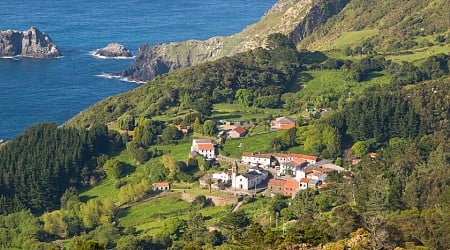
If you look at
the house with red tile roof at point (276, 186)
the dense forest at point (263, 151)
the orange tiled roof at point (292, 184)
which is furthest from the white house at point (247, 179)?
the orange tiled roof at point (292, 184)

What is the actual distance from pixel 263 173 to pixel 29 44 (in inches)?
3548

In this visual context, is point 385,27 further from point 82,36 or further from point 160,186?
point 82,36

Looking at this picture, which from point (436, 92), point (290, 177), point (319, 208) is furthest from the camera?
point (436, 92)

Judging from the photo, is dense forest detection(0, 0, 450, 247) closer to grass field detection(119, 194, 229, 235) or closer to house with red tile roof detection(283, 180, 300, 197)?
grass field detection(119, 194, 229, 235)

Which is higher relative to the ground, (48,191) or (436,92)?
(436,92)

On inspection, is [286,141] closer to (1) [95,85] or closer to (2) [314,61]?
(2) [314,61]

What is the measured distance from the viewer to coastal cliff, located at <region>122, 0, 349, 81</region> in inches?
5022

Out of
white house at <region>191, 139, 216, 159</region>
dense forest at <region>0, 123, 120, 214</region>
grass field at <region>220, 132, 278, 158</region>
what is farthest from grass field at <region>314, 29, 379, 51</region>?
dense forest at <region>0, 123, 120, 214</region>

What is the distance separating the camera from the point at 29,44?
478 feet

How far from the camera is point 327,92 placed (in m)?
86.0

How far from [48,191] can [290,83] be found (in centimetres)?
3183

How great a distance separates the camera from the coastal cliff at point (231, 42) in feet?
419

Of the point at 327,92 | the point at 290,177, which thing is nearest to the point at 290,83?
the point at 327,92

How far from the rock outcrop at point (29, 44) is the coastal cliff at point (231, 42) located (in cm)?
1715
